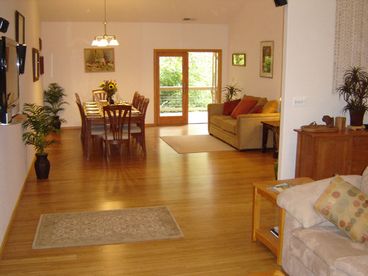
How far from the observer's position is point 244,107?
9039 millimetres

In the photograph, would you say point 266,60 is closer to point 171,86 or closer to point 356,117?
point 171,86

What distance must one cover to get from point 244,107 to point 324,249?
6.29 meters

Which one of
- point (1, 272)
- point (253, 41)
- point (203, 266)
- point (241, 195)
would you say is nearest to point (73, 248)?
point (1, 272)

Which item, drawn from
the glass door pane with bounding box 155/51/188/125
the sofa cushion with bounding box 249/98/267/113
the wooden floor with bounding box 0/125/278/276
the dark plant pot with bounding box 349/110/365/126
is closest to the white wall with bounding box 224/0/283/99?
the sofa cushion with bounding box 249/98/267/113

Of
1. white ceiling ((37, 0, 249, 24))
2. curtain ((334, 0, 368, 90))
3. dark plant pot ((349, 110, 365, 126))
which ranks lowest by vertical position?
dark plant pot ((349, 110, 365, 126))

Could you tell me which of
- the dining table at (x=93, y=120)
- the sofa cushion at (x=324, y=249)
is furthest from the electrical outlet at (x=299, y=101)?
the dining table at (x=93, y=120)

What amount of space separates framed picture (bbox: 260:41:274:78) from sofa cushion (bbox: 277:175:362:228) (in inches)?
230

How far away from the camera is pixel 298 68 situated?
5164 mm

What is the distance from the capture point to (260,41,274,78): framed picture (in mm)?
8992

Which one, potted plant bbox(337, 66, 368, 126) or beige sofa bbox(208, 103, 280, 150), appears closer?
potted plant bbox(337, 66, 368, 126)

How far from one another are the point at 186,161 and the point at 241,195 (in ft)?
6.75

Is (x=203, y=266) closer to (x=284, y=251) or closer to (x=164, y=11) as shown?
(x=284, y=251)

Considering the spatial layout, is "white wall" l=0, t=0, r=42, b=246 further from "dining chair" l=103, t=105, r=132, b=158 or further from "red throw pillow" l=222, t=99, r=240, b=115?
"red throw pillow" l=222, t=99, r=240, b=115

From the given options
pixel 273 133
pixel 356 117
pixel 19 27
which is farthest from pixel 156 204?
pixel 273 133
